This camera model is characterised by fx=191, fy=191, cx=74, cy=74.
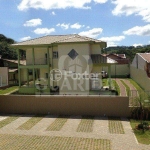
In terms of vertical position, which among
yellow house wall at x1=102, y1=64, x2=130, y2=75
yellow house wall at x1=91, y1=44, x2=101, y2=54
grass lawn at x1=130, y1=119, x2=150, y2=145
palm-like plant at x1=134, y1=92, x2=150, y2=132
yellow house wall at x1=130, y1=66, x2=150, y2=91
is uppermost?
yellow house wall at x1=91, y1=44, x2=101, y2=54

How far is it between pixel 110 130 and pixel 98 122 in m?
1.69

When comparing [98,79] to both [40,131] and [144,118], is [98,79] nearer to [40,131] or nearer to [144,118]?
[144,118]

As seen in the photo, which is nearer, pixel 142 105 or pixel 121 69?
pixel 142 105

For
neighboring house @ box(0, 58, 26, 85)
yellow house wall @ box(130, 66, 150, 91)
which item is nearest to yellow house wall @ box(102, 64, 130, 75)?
yellow house wall @ box(130, 66, 150, 91)

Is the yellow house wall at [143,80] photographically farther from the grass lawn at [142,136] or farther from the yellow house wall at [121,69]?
the yellow house wall at [121,69]

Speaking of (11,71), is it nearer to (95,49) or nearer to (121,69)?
(95,49)

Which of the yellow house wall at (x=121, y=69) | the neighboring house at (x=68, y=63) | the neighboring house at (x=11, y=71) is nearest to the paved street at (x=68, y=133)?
the neighboring house at (x=68, y=63)

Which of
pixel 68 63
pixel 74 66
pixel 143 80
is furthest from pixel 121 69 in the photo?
pixel 68 63

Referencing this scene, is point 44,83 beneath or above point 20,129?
above

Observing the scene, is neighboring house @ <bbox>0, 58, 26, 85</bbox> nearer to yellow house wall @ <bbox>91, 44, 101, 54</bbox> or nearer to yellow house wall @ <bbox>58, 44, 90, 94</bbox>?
yellow house wall @ <bbox>58, 44, 90, 94</bbox>

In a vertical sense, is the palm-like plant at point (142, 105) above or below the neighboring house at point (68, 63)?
below

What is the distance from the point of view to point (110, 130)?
11492 mm

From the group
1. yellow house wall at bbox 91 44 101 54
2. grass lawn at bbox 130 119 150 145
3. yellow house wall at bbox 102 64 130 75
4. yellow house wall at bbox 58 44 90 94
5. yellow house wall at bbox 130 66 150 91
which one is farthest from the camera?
yellow house wall at bbox 102 64 130 75

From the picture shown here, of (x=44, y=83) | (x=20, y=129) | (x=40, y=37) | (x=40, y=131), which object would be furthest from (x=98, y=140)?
(x=40, y=37)
